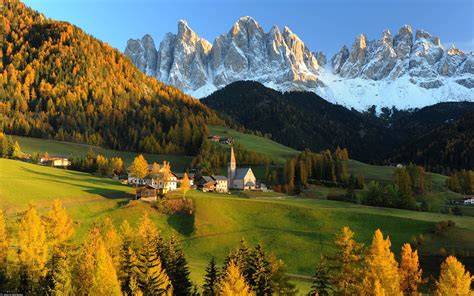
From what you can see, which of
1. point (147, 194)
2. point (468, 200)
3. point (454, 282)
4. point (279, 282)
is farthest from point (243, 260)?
point (468, 200)

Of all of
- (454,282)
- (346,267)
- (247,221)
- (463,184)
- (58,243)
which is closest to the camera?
(346,267)

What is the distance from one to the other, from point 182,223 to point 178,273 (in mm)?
33448

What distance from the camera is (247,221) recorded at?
85.8 meters

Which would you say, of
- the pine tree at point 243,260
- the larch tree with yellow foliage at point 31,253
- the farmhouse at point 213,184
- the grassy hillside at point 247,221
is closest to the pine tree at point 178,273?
the pine tree at point 243,260

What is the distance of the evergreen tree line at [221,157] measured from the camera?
160375 millimetres

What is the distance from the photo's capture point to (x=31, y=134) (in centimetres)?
18888

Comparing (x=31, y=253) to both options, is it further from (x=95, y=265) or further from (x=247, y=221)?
(x=247, y=221)

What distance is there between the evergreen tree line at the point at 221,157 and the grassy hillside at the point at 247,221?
59.4 metres

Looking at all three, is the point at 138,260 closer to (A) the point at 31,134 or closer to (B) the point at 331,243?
(B) the point at 331,243

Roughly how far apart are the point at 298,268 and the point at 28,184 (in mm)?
61307

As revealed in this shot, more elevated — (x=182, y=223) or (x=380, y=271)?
(x=380, y=271)

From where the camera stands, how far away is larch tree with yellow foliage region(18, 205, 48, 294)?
48.9 m

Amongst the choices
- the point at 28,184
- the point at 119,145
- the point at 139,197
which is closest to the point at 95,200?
the point at 139,197

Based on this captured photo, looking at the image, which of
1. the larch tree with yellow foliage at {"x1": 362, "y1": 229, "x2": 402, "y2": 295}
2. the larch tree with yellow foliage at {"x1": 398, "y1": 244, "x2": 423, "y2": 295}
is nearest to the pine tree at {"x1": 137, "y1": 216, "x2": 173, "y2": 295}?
the larch tree with yellow foliage at {"x1": 362, "y1": 229, "x2": 402, "y2": 295}
